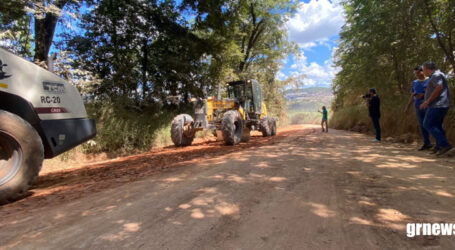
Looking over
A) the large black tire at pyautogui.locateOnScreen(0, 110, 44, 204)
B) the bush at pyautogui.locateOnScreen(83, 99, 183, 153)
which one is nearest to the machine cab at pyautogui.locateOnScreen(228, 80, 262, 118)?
the bush at pyautogui.locateOnScreen(83, 99, 183, 153)

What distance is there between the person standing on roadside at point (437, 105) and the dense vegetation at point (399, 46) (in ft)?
5.93

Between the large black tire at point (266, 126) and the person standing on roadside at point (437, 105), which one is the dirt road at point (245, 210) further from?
the large black tire at point (266, 126)

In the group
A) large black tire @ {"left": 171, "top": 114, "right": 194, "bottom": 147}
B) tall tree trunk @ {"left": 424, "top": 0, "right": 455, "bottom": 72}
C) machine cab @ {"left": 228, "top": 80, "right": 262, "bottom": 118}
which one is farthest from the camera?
machine cab @ {"left": 228, "top": 80, "right": 262, "bottom": 118}

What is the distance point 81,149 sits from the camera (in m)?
7.66

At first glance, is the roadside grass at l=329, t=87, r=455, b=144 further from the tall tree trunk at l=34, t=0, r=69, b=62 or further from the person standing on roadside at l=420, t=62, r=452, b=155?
the tall tree trunk at l=34, t=0, r=69, b=62

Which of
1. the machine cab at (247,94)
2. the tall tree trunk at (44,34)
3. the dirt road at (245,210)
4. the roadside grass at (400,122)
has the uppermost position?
the tall tree trunk at (44,34)

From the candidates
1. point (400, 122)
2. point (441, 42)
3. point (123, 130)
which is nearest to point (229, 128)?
point (123, 130)

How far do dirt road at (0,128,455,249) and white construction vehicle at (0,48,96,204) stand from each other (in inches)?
14.5

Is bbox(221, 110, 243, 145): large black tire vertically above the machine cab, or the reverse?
the machine cab

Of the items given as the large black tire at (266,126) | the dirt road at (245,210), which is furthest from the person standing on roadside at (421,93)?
the large black tire at (266,126)

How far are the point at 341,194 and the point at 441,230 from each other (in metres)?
0.90

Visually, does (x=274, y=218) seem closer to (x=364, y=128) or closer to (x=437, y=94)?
(x=437, y=94)

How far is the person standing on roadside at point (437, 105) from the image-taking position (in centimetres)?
459

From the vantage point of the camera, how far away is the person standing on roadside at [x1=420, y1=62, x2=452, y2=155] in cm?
459
